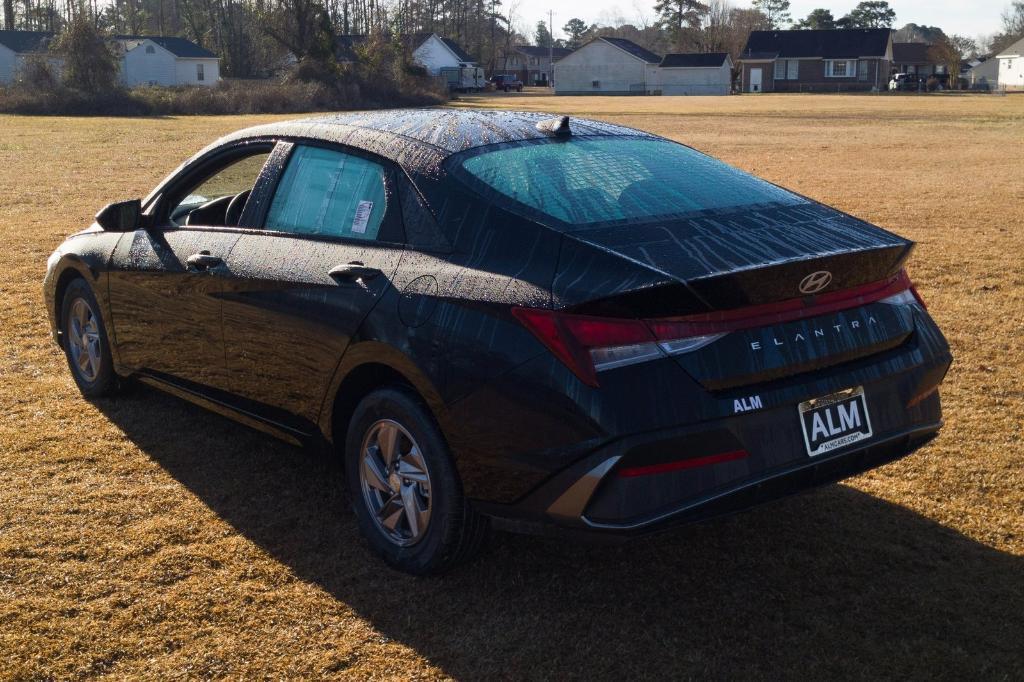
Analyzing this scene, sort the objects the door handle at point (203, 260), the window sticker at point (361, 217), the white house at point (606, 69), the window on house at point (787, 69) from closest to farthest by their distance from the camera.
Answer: the window sticker at point (361, 217), the door handle at point (203, 260), the window on house at point (787, 69), the white house at point (606, 69)

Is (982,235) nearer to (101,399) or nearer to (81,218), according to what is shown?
(101,399)

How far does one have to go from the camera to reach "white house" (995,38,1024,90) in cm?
10100

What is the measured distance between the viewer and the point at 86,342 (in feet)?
19.7

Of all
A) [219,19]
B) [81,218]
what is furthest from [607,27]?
[81,218]

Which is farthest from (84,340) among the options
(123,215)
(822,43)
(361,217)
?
(822,43)

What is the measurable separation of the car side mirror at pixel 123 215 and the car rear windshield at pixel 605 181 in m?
2.15

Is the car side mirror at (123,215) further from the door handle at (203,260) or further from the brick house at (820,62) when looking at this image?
the brick house at (820,62)

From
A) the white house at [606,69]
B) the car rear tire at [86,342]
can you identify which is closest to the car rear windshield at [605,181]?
the car rear tire at [86,342]

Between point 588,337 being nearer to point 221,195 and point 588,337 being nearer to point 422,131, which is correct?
point 422,131

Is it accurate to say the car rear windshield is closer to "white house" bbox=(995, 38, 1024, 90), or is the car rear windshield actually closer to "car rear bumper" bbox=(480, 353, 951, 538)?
"car rear bumper" bbox=(480, 353, 951, 538)

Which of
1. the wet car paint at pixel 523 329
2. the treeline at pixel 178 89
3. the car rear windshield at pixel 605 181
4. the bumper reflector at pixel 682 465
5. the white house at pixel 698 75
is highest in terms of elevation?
the white house at pixel 698 75

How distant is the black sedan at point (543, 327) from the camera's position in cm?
317

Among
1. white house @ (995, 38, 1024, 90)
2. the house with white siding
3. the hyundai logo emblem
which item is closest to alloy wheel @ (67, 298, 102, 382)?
the hyundai logo emblem

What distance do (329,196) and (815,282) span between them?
1.94 metres
